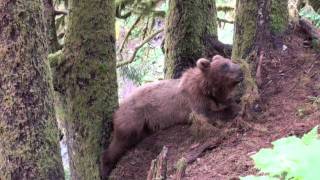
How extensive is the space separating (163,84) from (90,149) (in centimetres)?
131

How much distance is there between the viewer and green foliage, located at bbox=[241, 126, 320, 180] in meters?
1.77

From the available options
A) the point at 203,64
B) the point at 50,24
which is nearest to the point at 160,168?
the point at 203,64

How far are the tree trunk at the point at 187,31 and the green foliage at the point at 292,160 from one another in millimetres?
5817

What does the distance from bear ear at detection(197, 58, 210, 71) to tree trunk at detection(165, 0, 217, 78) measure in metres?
1.03

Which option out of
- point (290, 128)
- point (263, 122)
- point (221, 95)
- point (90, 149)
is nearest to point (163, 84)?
point (221, 95)

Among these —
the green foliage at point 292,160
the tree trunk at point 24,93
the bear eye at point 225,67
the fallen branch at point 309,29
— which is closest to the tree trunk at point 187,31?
the bear eye at point 225,67

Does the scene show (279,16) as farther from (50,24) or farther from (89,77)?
(50,24)

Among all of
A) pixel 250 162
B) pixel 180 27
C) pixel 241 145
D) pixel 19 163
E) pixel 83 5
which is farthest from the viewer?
pixel 180 27

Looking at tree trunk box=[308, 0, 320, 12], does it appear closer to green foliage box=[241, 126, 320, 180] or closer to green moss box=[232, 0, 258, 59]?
green moss box=[232, 0, 258, 59]

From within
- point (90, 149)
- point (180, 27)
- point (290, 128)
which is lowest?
point (90, 149)

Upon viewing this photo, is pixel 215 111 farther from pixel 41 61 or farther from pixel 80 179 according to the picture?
pixel 41 61

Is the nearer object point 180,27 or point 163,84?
point 163,84

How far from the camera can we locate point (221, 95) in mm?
7203

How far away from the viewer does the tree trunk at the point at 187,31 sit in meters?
8.12
